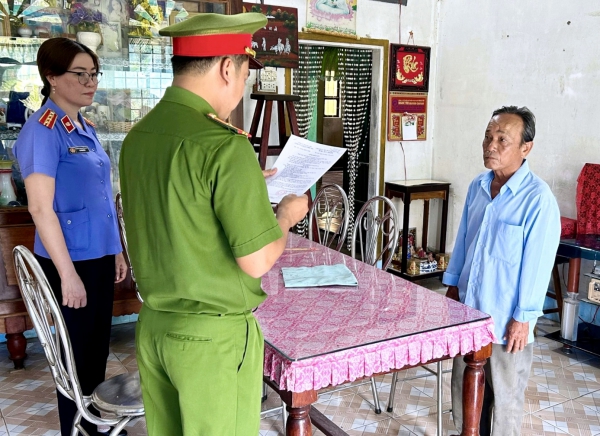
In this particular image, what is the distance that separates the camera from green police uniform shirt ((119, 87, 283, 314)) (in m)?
1.12

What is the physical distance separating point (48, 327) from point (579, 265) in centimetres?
304

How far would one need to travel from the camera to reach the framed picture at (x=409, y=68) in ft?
16.5

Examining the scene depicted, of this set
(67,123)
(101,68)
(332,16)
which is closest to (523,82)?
(332,16)

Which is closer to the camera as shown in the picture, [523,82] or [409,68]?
[523,82]

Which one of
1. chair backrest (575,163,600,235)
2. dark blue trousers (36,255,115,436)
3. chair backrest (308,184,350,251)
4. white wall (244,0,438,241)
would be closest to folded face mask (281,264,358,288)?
chair backrest (308,184,350,251)

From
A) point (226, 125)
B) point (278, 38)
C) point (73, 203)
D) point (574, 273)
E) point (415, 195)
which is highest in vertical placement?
point (278, 38)

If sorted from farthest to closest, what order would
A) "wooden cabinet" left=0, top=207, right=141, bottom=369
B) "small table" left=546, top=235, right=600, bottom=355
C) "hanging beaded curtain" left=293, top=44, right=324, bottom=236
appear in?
"hanging beaded curtain" left=293, top=44, right=324, bottom=236
"small table" left=546, top=235, right=600, bottom=355
"wooden cabinet" left=0, top=207, right=141, bottom=369

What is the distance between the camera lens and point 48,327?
1.79 m

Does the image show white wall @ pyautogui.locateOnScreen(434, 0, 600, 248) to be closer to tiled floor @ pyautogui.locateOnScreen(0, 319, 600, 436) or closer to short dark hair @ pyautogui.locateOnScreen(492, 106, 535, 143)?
tiled floor @ pyautogui.locateOnScreen(0, 319, 600, 436)

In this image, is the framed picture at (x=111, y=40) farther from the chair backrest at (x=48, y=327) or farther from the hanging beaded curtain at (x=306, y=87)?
the chair backrest at (x=48, y=327)

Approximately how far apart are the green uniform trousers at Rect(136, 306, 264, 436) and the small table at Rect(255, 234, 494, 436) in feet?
0.65

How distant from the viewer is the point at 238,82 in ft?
4.04

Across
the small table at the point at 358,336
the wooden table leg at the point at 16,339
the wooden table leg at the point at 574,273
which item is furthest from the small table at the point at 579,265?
the wooden table leg at the point at 16,339

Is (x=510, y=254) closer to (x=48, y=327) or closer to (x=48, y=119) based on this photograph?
(x=48, y=327)
